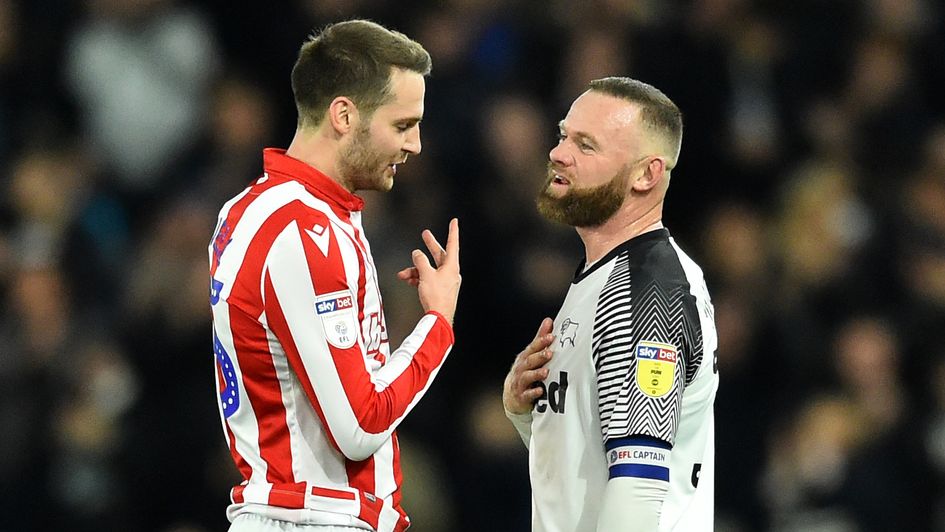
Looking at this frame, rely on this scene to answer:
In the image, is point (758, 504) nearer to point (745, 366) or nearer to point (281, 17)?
point (745, 366)

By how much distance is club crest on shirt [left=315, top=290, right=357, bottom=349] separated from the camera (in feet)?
13.1

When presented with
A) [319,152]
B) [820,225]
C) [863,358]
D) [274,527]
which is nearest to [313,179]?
[319,152]

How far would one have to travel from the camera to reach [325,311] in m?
4.00

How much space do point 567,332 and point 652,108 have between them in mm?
702

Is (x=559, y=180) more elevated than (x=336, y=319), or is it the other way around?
(x=559, y=180)

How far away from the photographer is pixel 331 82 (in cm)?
427

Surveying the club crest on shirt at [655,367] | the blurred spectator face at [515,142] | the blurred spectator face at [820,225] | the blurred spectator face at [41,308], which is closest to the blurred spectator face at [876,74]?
the blurred spectator face at [820,225]

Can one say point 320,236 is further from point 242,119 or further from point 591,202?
point 242,119

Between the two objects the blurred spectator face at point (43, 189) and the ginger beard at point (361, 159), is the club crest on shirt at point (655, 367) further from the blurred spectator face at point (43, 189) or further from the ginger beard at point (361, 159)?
the blurred spectator face at point (43, 189)

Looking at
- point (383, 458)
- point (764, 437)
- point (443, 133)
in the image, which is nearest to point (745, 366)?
point (764, 437)

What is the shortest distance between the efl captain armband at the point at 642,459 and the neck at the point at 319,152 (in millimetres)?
1109

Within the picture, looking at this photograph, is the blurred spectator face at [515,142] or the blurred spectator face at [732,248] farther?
the blurred spectator face at [732,248]

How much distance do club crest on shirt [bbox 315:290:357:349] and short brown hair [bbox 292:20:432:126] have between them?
58cm

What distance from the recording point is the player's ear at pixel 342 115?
4246 millimetres
